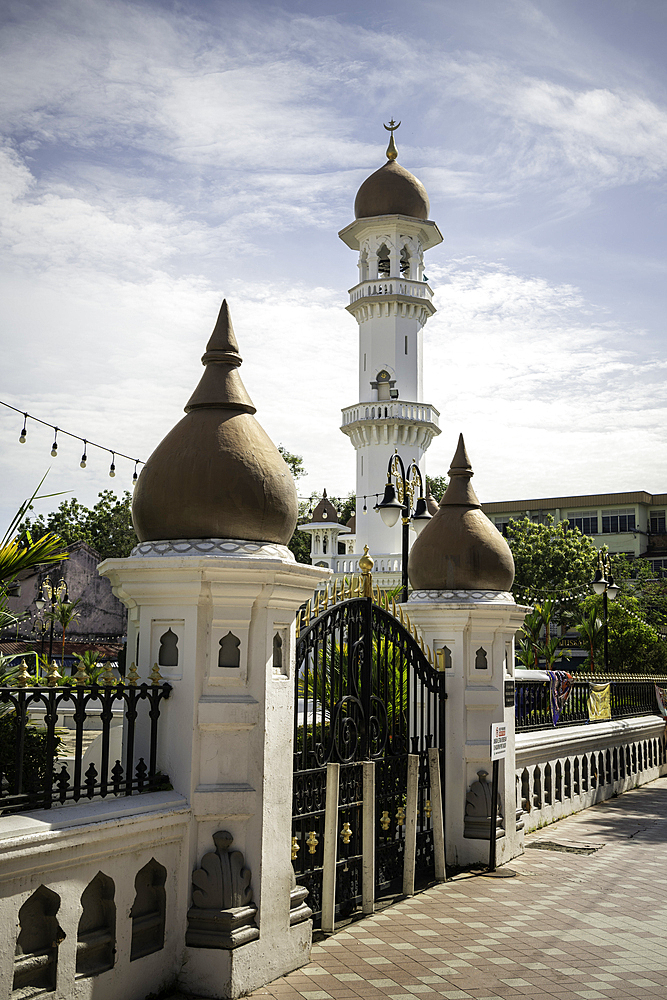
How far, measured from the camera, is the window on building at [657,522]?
6397 cm

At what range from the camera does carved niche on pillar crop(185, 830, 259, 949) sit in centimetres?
518

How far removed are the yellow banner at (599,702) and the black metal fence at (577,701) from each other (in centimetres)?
14

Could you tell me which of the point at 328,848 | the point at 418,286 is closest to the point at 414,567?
the point at 328,848

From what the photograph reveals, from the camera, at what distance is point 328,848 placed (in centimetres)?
651

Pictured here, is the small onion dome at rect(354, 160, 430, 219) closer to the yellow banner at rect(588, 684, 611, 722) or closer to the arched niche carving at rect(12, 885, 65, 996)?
the yellow banner at rect(588, 684, 611, 722)

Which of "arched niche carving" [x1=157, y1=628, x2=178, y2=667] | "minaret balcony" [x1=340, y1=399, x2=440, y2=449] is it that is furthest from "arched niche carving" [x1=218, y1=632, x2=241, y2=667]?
"minaret balcony" [x1=340, y1=399, x2=440, y2=449]

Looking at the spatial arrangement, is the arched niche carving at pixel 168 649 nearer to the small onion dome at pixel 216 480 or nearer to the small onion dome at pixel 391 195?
the small onion dome at pixel 216 480

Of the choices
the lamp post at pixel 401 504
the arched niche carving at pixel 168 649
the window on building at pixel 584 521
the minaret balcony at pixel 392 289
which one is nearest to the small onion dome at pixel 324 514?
the minaret balcony at pixel 392 289

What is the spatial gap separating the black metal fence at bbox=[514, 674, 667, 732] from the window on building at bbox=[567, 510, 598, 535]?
141 feet

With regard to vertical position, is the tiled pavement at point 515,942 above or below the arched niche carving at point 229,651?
below

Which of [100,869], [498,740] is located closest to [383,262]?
[498,740]

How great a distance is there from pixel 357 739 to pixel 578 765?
23.4 ft

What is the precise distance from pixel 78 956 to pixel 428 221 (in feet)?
147

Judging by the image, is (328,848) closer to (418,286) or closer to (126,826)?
(126,826)
